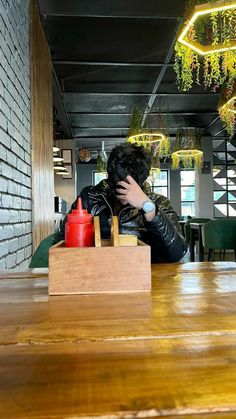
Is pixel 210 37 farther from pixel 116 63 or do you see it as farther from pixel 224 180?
pixel 224 180

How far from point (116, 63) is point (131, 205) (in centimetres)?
435

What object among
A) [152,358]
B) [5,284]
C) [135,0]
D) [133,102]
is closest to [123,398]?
[152,358]

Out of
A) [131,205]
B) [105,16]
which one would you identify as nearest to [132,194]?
[131,205]

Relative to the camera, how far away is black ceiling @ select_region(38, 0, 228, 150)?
4.10 meters

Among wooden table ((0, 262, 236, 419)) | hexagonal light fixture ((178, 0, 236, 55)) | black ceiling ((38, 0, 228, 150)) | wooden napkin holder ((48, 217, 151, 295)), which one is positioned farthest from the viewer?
black ceiling ((38, 0, 228, 150))

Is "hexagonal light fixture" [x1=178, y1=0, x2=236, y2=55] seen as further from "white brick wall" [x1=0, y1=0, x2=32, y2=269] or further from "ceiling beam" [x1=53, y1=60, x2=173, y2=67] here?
"ceiling beam" [x1=53, y1=60, x2=173, y2=67]

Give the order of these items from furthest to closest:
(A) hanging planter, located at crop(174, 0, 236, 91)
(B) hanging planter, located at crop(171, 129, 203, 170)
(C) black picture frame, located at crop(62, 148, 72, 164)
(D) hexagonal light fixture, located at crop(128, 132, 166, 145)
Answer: (C) black picture frame, located at crop(62, 148, 72, 164), (B) hanging planter, located at crop(171, 129, 203, 170), (D) hexagonal light fixture, located at crop(128, 132, 166, 145), (A) hanging planter, located at crop(174, 0, 236, 91)

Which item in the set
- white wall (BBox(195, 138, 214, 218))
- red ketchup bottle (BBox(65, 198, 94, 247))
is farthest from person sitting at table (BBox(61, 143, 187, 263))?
white wall (BBox(195, 138, 214, 218))

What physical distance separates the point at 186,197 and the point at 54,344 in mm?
15362

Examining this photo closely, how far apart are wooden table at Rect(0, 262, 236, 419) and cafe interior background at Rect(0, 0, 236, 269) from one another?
1.57 metres

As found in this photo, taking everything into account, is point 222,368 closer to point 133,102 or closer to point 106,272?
point 106,272

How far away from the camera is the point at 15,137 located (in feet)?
8.56

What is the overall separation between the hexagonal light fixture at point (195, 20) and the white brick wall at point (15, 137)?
4.37ft

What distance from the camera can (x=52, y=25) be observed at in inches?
173
